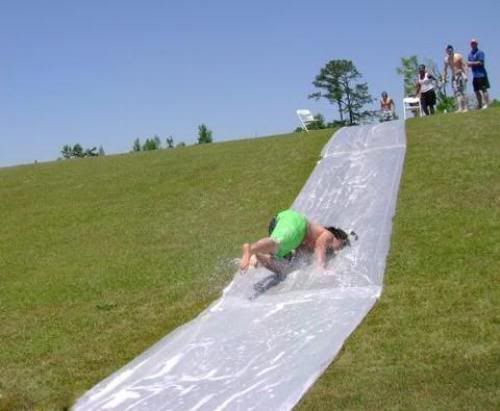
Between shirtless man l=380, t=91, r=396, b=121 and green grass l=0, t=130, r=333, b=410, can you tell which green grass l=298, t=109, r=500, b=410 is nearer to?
green grass l=0, t=130, r=333, b=410

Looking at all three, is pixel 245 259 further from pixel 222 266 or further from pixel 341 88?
pixel 341 88

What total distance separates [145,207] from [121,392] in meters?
7.19

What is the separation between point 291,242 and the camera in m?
7.70

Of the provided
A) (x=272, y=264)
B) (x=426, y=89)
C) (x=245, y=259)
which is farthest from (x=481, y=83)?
(x=245, y=259)

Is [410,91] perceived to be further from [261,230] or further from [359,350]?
[359,350]

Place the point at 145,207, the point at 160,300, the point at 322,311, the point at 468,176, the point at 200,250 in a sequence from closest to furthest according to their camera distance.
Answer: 1. the point at 322,311
2. the point at 160,300
3. the point at 200,250
4. the point at 468,176
5. the point at 145,207

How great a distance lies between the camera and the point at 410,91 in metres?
53.8

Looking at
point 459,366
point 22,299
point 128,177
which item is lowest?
point 459,366

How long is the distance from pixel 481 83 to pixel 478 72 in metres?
0.37

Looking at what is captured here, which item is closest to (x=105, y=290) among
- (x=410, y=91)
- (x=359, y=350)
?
(x=359, y=350)

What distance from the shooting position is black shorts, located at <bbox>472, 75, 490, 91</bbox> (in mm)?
16594

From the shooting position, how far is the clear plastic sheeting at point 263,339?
5.07 metres

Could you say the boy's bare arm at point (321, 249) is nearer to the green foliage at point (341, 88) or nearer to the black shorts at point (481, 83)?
the black shorts at point (481, 83)

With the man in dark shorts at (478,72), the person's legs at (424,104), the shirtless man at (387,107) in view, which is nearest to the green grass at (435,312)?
the man in dark shorts at (478,72)
